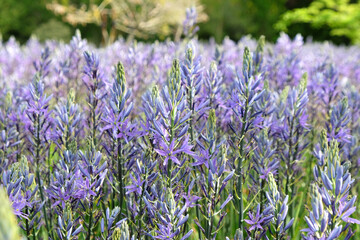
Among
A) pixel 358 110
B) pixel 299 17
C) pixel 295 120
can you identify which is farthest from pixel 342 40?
pixel 295 120

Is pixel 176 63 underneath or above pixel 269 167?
above

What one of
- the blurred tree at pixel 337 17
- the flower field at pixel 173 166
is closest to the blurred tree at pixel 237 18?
the blurred tree at pixel 337 17

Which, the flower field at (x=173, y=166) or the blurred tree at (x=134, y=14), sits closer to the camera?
the flower field at (x=173, y=166)

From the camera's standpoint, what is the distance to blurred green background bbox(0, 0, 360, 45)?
1617 cm

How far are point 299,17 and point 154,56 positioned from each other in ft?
42.5

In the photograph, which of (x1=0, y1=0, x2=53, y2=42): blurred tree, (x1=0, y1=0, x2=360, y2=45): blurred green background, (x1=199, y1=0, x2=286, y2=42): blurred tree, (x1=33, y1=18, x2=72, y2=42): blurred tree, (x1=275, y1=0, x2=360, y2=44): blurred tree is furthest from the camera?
(x1=199, y1=0, x2=286, y2=42): blurred tree

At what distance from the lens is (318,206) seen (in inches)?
59.5

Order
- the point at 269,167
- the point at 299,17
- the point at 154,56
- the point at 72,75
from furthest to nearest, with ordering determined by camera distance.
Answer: the point at 299,17, the point at 154,56, the point at 72,75, the point at 269,167

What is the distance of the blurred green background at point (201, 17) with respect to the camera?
53.1 feet

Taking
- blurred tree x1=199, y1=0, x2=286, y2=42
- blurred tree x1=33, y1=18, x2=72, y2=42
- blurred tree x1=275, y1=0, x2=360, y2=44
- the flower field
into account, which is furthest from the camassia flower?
blurred tree x1=199, y1=0, x2=286, y2=42

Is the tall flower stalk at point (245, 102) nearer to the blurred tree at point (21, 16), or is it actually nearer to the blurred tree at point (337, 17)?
the blurred tree at point (337, 17)

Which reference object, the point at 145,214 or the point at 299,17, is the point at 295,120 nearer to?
the point at 145,214

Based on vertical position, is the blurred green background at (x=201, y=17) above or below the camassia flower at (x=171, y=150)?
above

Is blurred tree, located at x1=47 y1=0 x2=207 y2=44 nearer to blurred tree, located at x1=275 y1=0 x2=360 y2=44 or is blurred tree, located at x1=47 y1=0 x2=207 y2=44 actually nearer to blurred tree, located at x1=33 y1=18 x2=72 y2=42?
blurred tree, located at x1=33 y1=18 x2=72 y2=42
